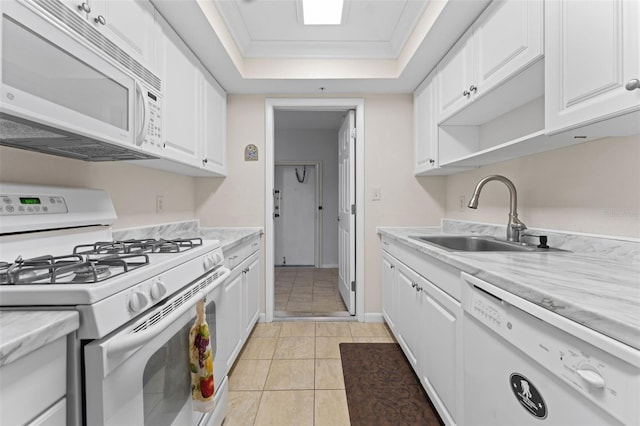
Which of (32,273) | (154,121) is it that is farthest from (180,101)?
(32,273)

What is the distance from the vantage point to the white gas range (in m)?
0.64

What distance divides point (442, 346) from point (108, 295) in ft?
4.32

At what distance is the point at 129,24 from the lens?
4.35ft

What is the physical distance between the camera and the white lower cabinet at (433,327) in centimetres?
124

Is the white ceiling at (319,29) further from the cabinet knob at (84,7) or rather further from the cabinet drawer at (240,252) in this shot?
the cabinet drawer at (240,252)

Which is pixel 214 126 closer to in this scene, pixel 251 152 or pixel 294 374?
pixel 251 152

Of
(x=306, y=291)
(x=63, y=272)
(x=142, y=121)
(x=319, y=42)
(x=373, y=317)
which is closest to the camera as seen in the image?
(x=63, y=272)

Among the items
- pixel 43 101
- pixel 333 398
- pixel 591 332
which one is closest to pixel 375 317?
pixel 333 398

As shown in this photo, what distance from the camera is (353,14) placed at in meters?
2.07

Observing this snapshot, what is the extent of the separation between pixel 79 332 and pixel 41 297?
11 cm

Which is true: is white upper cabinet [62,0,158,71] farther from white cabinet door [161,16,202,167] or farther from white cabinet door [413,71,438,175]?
white cabinet door [413,71,438,175]

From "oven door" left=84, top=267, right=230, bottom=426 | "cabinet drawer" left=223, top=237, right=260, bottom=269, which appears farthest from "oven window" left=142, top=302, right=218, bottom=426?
"cabinet drawer" left=223, top=237, right=260, bottom=269

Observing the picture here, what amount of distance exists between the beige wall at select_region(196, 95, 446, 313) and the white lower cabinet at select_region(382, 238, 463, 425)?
626mm

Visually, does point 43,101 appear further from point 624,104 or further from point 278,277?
point 278,277
